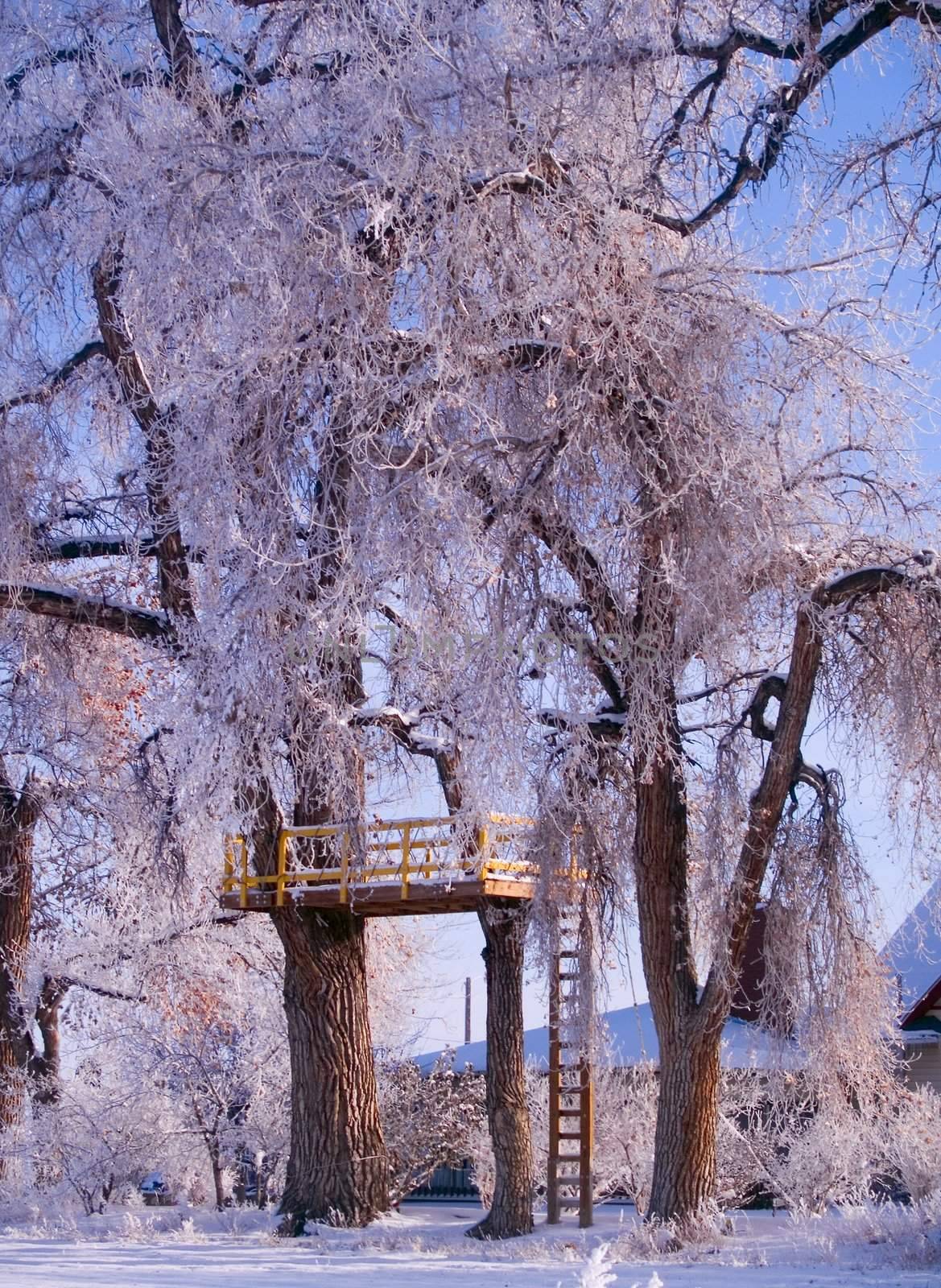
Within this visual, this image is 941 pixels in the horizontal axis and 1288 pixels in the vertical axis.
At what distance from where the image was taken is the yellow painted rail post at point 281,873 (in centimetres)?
1656

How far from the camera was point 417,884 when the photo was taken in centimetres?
1681

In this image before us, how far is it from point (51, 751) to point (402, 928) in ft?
22.7

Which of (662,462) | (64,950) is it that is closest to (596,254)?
(662,462)

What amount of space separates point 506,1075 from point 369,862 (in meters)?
3.60

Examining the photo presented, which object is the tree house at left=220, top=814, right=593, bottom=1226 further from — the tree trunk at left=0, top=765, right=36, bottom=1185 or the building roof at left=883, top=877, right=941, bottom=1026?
the building roof at left=883, top=877, right=941, bottom=1026

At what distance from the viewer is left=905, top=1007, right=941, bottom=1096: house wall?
24.5 meters

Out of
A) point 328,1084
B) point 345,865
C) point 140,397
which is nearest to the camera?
point 140,397

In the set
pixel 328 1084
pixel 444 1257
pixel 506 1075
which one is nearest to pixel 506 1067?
pixel 506 1075

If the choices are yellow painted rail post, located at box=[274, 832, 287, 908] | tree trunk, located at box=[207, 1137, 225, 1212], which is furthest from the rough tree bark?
tree trunk, located at box=[207, 1137, 225, 1212]

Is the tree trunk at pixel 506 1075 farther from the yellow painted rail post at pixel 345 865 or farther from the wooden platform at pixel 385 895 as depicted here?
the yellow painted rail post at pixel 345 865

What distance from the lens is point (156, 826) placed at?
1647 centimetres

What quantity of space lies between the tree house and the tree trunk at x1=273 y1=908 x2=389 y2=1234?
0.45 m

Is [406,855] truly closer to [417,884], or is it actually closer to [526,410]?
[417,884]

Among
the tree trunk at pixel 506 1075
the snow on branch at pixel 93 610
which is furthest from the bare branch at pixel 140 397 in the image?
the tree trunk at pixel 506 1075
